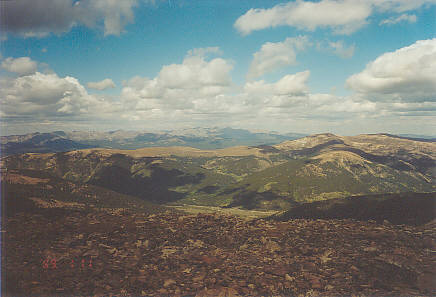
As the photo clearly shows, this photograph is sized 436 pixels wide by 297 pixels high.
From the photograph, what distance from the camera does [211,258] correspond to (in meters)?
18.1

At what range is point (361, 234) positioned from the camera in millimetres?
21828

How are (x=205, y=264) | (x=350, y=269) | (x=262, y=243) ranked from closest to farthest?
1. (x=350, y=269)
2. (x=205, y=264)
3. (x=262, y=243)

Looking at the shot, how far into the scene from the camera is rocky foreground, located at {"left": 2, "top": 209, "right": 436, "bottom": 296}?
1370 cm

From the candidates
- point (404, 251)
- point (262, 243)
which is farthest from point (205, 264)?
point (404, 251)

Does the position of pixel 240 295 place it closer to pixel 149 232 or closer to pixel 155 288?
pixel 155 288

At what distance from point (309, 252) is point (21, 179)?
432 ft

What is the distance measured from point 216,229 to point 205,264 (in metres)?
7.85

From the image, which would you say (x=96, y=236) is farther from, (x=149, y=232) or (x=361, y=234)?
(x=361, y=234)

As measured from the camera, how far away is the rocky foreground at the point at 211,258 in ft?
44.9

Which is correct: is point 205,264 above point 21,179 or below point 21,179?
above

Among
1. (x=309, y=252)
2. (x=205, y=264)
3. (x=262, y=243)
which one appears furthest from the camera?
(x=262, y=243)

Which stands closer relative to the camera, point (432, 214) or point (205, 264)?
point (205, 264)

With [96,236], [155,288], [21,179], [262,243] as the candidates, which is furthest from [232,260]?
[21,179]

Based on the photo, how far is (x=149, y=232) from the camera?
910 inches
